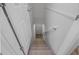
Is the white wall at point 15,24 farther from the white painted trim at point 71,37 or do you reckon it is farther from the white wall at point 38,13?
the white wall at point 38,13

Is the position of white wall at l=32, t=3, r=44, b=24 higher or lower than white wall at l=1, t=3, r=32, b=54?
lower

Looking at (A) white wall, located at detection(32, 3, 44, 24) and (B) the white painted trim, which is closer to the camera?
(B) the white painted trim

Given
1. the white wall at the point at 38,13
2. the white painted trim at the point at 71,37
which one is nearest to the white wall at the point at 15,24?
the white painted trim at the point at 71,37

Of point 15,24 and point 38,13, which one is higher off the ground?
point 15,24

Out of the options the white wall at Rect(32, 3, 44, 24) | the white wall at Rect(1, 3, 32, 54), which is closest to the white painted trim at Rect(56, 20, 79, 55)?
the white wall at Rect(1, 3, 32, 54)

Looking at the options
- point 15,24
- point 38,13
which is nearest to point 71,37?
point 15,24

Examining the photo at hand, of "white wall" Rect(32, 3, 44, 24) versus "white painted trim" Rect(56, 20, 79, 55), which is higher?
"white painted trim" Rect(56, 20, 79, 55)

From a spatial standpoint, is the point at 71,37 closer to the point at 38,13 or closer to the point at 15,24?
the point at 15,24

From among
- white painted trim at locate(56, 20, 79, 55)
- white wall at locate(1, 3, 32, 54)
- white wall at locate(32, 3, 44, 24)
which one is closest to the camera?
white wall at locate(1, 3, 32, 54)

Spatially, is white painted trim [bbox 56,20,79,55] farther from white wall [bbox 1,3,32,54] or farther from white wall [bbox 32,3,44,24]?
white wall [bbox 32,3,44,24]

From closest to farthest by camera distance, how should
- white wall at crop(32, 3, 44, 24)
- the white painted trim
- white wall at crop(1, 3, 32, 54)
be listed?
white wall at crop(1, 3, 32, 54), the white painted trim, white wall at crop(32, 3, 44, 24)

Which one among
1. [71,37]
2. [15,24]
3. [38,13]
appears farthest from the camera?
[38,13]
